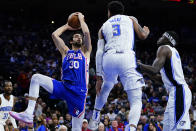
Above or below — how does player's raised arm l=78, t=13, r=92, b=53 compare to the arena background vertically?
below

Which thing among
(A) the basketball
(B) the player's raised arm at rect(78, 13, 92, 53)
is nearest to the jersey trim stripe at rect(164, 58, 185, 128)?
(B) the player's raised arm at rect(78, 13, 92, 53)

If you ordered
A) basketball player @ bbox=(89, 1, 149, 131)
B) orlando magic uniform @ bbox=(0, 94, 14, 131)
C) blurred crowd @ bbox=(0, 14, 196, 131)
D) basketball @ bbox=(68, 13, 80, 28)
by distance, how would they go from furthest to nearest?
1. blurred crowd @ bbox=(0, 14, 196, 131)
2. orlando magic uniform @ bbox=(0, 94, 14, 131)
3. basketball @ bbox=(68, 13, 80, 28)
4. basketball player @ bbox=(89, 1, 149, 131)

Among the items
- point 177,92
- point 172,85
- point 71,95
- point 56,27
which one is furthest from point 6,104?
point 56,27

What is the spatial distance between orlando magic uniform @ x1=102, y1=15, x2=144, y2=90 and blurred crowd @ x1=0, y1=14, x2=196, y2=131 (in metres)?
4.58

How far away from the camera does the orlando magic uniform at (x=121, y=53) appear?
6387mm

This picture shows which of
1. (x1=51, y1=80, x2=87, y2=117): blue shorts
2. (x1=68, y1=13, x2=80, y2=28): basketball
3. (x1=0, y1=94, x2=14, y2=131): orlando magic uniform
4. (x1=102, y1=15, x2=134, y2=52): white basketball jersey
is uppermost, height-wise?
(x1=68, y1=13, x2=80, y2=28): basketball

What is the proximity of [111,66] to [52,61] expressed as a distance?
42.5 feet

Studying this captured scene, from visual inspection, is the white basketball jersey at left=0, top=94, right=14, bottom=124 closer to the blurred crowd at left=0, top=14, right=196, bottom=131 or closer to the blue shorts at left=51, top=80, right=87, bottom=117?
the blurred crowd at left=0, top=14, right=196, bottom=131

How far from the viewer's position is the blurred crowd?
43.4 ft

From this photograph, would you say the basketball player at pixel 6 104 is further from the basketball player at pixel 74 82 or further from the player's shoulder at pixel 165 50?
the player's shoulder at pixel 165 50

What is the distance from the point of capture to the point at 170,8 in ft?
84.9

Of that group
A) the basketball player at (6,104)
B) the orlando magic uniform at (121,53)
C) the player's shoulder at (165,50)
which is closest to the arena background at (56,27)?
the basketball player at (6,104)

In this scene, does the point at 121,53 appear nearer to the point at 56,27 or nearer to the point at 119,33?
the point at 119,33

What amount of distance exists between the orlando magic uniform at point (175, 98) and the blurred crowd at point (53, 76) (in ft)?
14.7
